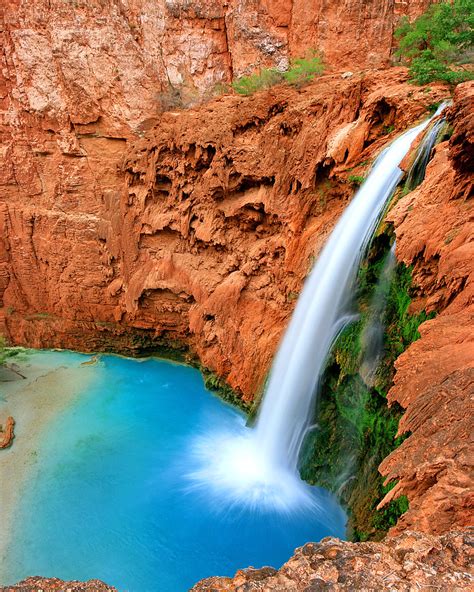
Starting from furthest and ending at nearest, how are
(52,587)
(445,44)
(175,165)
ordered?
(175,165) → (445,44) → (52,587)

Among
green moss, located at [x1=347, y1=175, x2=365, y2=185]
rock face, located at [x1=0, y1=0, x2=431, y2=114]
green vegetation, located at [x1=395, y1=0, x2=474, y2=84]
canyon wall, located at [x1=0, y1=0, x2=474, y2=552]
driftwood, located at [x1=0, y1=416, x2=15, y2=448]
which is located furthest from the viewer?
rock face, located at [x1=0, y1=0, x2=431, y2=114]

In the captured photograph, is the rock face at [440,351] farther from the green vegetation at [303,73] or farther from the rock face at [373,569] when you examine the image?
the green vegetation at [303,73]

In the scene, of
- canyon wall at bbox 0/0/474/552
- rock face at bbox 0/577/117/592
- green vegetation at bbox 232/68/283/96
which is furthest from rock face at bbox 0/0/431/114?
rock face at bbox 0/577/117/592

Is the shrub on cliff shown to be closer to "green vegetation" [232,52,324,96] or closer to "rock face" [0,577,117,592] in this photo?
"green vegetation" [232,52,324,96]

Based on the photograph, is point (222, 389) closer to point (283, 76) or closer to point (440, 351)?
point (440, 351)

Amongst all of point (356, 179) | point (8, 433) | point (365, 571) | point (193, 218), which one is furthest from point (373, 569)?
point (193, 218)
